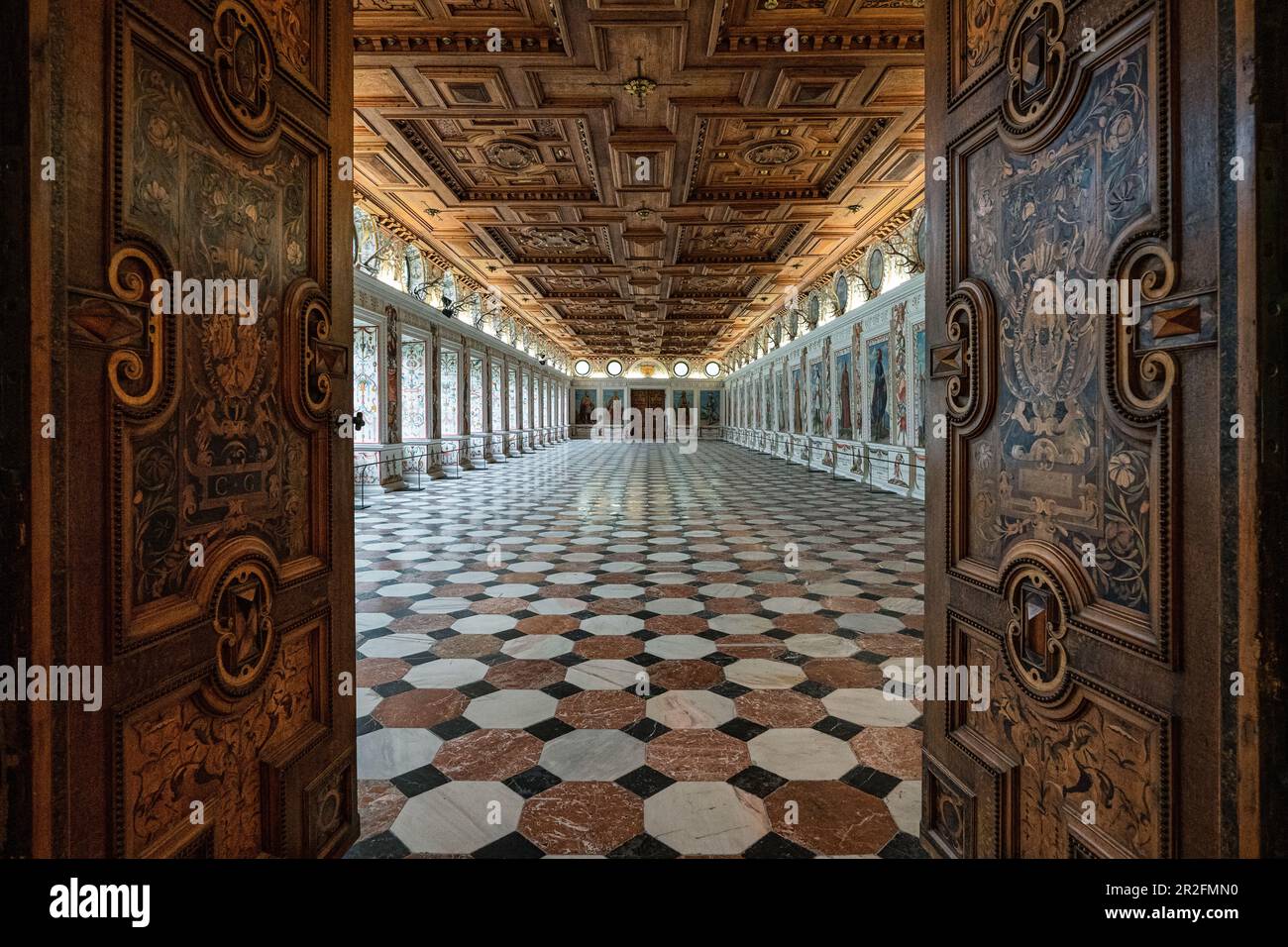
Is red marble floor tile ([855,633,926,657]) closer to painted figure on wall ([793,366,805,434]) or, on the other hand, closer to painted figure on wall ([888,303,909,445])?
painted figure on wall ([888,303,909,445])

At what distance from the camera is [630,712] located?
10.00 feet

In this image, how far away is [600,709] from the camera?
308cm

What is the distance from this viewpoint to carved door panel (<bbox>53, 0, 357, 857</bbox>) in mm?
1179

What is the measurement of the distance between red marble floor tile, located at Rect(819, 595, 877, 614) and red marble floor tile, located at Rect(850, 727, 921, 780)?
193 cm

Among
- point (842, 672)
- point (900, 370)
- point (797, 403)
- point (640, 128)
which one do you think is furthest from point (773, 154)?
point (797, 403)

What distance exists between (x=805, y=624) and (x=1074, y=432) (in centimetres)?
325

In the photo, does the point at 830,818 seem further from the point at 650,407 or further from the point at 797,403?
the point at 650,407

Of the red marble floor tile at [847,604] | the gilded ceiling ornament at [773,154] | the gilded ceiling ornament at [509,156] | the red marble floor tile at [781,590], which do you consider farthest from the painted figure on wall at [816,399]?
the red marble floor tile at [847,604]

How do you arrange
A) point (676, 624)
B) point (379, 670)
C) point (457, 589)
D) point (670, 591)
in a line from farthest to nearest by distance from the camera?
point (457, 589), point (670, 591), point (676, 624), point (379, 670)

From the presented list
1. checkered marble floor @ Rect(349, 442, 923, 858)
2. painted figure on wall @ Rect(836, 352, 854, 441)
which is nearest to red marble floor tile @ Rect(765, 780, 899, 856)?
checkered marble floor @ Rect(349, 442, 923, 858)

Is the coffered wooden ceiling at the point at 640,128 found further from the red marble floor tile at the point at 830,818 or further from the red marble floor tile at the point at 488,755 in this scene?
the red marble floor tile at the point at 830,818

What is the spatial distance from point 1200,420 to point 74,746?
7.76ft

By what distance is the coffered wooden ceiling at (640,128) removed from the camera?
6277 millimetres

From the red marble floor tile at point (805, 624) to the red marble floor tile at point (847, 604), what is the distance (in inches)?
10.4
